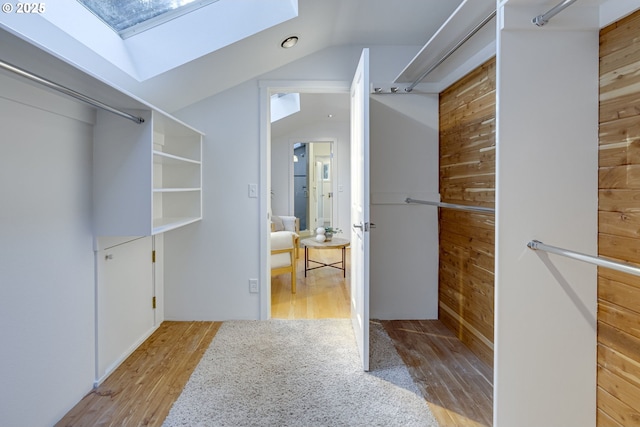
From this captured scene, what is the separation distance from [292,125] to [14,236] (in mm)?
5225

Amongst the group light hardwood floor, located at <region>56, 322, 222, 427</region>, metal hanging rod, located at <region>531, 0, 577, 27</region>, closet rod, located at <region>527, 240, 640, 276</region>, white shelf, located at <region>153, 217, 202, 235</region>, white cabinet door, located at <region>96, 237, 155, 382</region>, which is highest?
metal hanging rod, located at <region>531, 0, 577, 27</region>

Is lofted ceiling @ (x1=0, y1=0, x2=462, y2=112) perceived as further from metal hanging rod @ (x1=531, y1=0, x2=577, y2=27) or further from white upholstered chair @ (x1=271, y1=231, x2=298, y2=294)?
white upholstered chair @ (x1=271, y1=231, x2=298, y2=294)

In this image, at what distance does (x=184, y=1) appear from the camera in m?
2.22

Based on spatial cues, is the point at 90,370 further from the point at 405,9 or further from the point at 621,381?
the point at 405,9

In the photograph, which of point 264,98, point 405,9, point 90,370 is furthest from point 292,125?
point 90,370

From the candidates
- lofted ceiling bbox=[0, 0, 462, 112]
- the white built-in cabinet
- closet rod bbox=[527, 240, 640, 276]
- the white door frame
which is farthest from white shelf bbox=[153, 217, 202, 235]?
closet rod bbox=[527, 240, 640, 276]

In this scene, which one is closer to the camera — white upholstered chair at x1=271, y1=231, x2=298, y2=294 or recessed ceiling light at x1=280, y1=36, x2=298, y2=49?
recessed ceiling light at x1=280, y1=36, x2=298, y2=49

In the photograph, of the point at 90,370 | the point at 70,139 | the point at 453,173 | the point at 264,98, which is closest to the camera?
the point at 70,139

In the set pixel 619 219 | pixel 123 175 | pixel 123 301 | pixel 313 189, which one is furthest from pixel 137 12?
pixel 313 189

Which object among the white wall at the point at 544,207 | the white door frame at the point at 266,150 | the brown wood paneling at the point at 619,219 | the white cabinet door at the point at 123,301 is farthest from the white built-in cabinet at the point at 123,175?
the brown wood paneling at the point at 619,219

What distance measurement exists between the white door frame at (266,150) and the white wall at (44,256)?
1.32 metres

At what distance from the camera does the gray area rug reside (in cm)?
179

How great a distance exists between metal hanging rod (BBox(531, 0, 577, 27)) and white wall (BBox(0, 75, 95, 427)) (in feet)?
6.58

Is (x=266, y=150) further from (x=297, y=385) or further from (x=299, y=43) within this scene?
(x=297, y=385)
